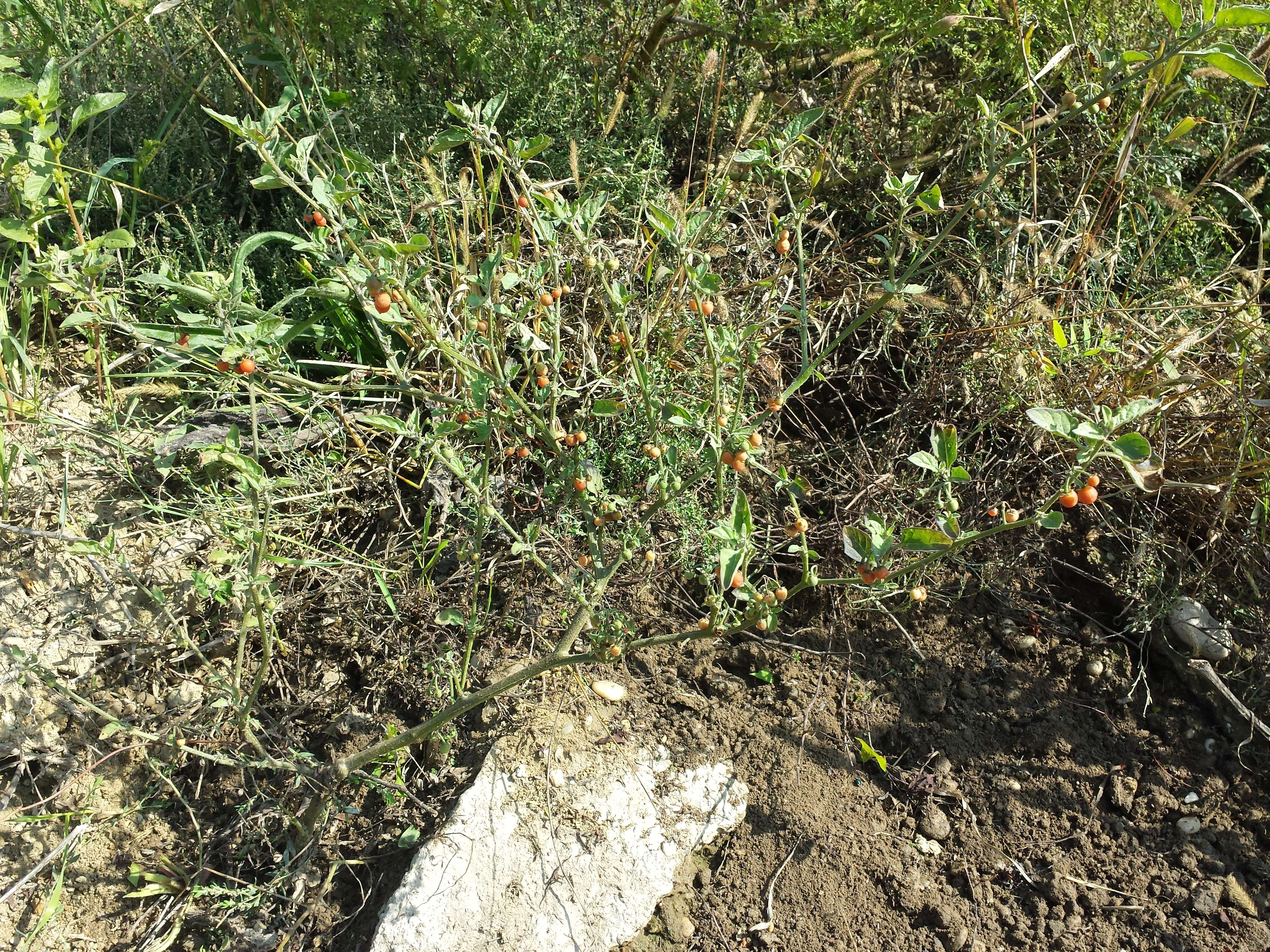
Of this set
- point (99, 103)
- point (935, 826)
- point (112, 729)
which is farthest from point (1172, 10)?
point (112, 729)

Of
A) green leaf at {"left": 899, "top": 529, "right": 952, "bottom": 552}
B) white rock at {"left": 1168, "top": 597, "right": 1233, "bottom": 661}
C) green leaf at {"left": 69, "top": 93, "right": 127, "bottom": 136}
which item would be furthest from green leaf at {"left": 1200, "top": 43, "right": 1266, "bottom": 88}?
green leaf at {"left": 69, "top": 93, "right": 127, "bottom": 136}

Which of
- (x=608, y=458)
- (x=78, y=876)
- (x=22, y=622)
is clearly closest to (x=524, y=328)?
(x=608, y=458)

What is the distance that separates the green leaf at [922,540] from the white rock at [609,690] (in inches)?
29.5

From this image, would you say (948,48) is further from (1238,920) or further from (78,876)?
(78,876)

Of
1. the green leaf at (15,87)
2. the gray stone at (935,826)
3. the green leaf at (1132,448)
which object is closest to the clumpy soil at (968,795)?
the gray stone at (935,826)

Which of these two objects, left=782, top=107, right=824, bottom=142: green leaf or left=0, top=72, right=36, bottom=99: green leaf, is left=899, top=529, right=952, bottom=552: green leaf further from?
left=0, top=72, right=36, bottom=99: green leaf

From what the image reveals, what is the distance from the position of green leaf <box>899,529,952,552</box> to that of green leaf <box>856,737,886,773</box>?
0.82m

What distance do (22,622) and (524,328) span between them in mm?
1292

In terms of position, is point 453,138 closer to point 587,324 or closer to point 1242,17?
point 587,324

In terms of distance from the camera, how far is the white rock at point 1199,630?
2.12 meters

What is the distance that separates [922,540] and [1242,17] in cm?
81

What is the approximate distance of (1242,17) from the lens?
1.24m

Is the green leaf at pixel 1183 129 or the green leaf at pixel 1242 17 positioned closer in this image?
the green leaf at pixel 1242 17

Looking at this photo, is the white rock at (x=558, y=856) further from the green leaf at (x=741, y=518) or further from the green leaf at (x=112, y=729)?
the green leaf at (x=741, y=518)
